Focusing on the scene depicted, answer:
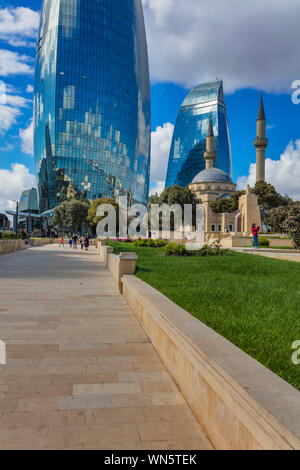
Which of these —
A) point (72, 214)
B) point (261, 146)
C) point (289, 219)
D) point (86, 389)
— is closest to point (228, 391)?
point (86, 389)

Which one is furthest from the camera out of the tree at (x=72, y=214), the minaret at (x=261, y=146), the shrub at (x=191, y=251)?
the minaret at (x=261, y=146)

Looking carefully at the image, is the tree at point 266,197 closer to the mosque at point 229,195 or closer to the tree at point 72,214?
the mosque at point 229,195

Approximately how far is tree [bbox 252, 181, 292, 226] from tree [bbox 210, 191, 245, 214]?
7.25 m

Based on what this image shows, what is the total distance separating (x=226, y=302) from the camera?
5422 millimetres

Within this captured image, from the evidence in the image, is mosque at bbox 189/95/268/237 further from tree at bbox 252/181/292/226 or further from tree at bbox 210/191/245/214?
tree at bbox 252/181/292/226

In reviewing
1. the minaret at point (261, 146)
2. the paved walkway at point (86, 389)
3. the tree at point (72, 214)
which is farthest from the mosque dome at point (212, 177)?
the paved walkway at point (86, 389)

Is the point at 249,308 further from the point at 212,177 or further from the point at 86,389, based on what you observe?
the point at 212,177

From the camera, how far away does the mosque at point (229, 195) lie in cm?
4338

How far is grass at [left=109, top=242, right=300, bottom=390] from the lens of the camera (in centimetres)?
316

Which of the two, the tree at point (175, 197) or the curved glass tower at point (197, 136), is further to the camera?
the curved glass tower at point (197, 136)

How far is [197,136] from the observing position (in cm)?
14325

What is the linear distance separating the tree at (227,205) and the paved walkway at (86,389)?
219 feet

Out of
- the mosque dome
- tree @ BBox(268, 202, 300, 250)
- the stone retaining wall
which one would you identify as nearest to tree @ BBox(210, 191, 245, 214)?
the mosque dome

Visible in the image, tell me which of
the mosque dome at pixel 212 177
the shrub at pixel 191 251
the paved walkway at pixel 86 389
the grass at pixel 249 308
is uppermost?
the mosque dome at pixel 212 177
